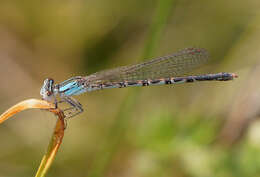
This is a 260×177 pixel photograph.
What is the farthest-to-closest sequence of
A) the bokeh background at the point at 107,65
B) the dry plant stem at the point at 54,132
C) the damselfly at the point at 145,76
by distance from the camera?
the bokeh background at the point at 107,65, the damselfly at the point at 145,76, the dry plant stem at the point at 54,132

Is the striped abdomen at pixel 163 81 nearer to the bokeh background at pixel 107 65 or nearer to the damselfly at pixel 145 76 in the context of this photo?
the damselfly at pixel 145 76

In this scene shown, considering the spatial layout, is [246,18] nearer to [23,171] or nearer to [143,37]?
[143,37]

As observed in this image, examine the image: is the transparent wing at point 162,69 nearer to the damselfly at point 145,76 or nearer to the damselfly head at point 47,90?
the damselfly at point 145,76

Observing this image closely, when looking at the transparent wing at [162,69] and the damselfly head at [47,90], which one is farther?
the transparent wing at [162,69]

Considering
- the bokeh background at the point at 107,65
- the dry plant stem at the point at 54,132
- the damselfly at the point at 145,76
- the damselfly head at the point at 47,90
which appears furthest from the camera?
the bokeh background at the point at 107,65

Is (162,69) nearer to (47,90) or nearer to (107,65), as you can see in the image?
(47,90)

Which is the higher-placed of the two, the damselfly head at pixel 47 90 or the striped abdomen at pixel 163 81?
the damselfly head at pixel 47 90

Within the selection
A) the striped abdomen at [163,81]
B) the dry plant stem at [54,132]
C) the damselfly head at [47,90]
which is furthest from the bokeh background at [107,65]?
the dry plant stem at [54,132]
